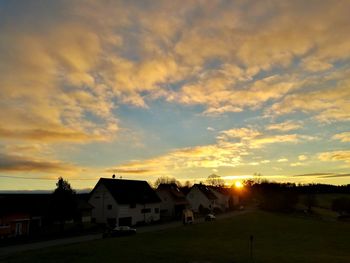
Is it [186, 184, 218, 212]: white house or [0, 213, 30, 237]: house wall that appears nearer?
[0, 213, 30, 237]: house wall

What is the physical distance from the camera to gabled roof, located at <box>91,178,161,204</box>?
75.3m

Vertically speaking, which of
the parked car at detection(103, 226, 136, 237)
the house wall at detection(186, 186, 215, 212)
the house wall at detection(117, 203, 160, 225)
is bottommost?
the parked car at detection(103, 226, 136, 237)

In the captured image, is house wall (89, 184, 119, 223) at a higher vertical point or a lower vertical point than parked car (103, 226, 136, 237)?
higher

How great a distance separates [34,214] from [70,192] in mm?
6238

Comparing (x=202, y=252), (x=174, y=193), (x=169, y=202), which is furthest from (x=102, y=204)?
(x=202, y=252)

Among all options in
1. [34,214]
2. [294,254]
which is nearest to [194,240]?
[294,254]

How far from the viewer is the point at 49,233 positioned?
54844 millimetres

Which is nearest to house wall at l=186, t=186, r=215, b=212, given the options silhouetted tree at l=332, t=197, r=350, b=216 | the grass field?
silhouetted tree at l=332, t=197, r=350, b=216

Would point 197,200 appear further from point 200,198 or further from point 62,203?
point 62,203

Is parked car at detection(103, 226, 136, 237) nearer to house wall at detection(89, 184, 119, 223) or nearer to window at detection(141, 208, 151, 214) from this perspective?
house wall at detection(89, 184, 119, 223)

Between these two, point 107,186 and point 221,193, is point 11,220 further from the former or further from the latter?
point 221,193

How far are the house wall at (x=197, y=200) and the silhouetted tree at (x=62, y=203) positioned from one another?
222 feet

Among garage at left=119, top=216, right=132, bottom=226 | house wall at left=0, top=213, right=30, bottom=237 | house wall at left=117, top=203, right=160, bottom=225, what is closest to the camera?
house wall at left=0, top=213, right=30, bottom=237

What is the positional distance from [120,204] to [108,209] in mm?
2762
